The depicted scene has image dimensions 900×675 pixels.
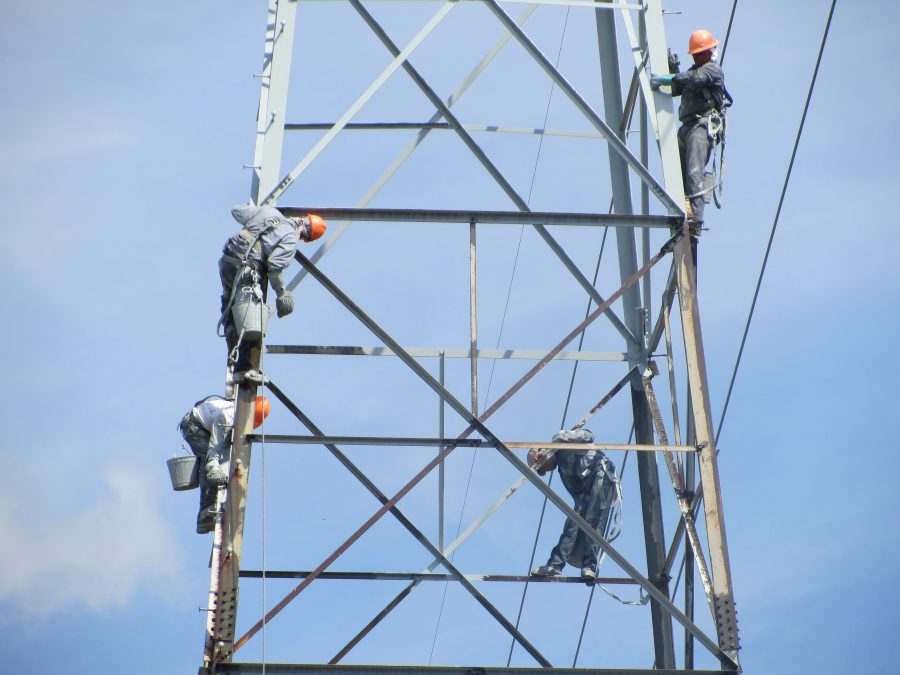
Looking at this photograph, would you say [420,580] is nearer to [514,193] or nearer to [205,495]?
[205,495]

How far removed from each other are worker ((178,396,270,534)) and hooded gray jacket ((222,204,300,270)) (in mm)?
2131

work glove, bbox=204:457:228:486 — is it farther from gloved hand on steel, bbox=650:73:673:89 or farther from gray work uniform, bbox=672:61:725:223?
gloved hand on steel, bbox=650:73:673:89

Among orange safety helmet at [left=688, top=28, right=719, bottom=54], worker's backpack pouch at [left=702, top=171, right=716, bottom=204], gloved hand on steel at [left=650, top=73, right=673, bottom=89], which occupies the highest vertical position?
orange safety helmet at [left=688, top=28, right=719, bottom=54]

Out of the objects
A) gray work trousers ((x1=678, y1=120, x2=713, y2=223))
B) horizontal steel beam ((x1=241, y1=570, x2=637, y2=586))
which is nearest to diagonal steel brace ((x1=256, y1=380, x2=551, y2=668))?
horizontal steel beam ((x1=241, y1=570, x2=637, y2=586))

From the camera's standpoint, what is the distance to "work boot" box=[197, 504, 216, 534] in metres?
17.4

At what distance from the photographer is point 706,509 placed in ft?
50.4

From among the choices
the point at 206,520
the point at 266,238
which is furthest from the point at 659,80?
the point at 206,520

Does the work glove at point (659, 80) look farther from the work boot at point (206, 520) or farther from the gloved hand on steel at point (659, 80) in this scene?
the work boot at point (206, 520)

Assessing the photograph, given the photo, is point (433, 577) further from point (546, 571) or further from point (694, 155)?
point (694, 155)

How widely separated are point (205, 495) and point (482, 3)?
640 cm

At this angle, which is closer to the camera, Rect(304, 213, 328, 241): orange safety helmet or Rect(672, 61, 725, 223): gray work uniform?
Rect(304, 213, 328, 241): orange safety helmet

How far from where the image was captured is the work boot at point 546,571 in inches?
748

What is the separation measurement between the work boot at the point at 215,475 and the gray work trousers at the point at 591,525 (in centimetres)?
456

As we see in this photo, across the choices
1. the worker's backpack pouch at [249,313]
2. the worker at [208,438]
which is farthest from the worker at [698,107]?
the worker at [208,438]
